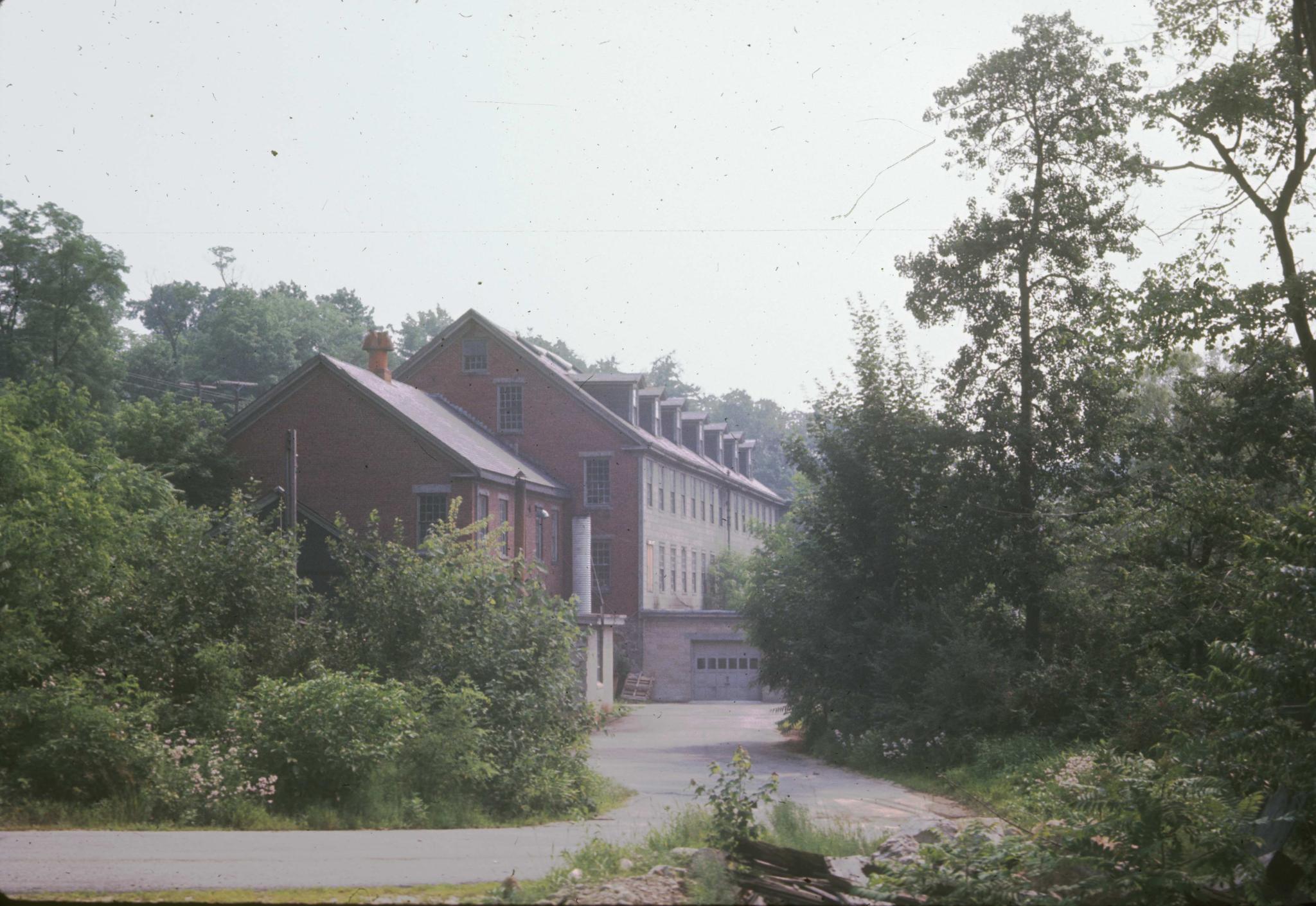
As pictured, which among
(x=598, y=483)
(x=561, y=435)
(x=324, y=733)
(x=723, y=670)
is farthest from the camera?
(x=723, y=670)

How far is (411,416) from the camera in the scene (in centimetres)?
4062

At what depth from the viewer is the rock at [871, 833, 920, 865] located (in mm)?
11391

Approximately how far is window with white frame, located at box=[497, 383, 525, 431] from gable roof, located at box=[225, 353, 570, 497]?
3.45 metres

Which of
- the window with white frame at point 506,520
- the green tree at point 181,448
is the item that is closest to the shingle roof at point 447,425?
the window with white frame at point 506,520

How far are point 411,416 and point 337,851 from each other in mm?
28363

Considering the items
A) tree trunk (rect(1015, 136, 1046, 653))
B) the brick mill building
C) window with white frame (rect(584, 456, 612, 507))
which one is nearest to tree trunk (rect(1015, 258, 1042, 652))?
tree trunk (rect(1015, 136, 1046, 653))

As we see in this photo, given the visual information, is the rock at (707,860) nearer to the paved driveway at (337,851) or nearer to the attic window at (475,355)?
the paved driveway at (337,851)

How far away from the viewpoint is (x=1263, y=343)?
69.4ft

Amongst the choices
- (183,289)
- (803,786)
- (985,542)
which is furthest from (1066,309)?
(183,289)

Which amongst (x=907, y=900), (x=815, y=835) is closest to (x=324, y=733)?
(x=815, y=835)

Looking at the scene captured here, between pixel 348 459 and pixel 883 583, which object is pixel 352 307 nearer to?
pixel 348 459

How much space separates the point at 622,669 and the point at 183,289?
109 ft

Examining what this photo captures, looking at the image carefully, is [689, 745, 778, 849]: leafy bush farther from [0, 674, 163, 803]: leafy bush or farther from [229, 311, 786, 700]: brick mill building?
[229, 311, 786, 700]: brick mill building

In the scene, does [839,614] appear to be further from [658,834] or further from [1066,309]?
[658,834]
